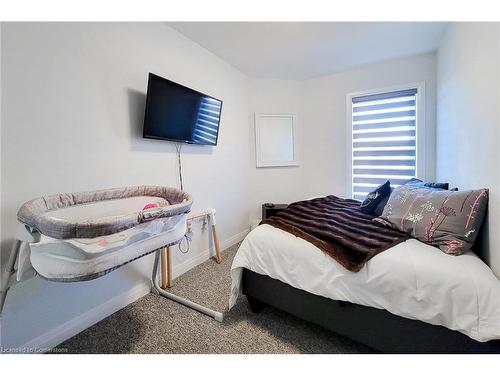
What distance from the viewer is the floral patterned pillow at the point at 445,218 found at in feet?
3.99

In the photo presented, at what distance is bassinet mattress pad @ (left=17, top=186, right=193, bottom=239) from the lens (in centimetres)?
87

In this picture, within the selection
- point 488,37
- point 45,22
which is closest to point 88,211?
point 45,22

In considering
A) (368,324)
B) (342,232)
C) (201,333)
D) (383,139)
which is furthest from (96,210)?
(383,139)

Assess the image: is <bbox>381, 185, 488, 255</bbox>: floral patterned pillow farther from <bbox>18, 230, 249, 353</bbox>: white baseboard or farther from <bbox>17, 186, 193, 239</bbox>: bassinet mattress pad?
<bbox>18, 230, 249, 353</bbox>: white baseboard

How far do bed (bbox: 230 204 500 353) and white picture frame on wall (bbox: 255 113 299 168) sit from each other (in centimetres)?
208

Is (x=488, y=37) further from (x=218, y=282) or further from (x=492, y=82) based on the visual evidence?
(x=218, y=282)

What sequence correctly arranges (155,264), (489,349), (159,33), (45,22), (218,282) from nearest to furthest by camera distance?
(489,349) < (45,22) < (155,264) < (159,33) < (218,282)

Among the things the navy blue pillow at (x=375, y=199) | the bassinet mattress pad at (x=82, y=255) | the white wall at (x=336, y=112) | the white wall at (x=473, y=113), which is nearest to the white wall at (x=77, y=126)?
the bassinet mattress pad at (x=82, y=255)

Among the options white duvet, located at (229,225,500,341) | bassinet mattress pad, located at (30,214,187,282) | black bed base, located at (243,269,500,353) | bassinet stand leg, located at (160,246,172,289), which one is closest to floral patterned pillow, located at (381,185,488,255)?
white duvet, located at (229,225,500,341)

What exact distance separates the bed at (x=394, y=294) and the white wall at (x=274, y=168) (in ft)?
6.40

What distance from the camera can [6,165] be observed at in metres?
1.18

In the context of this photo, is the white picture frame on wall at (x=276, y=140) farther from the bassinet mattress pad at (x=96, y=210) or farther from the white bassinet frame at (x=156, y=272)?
the bassinet mattress pad at (x=96, y=210)

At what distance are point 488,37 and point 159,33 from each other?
2340 millimetres

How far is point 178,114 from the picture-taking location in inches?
78.4
